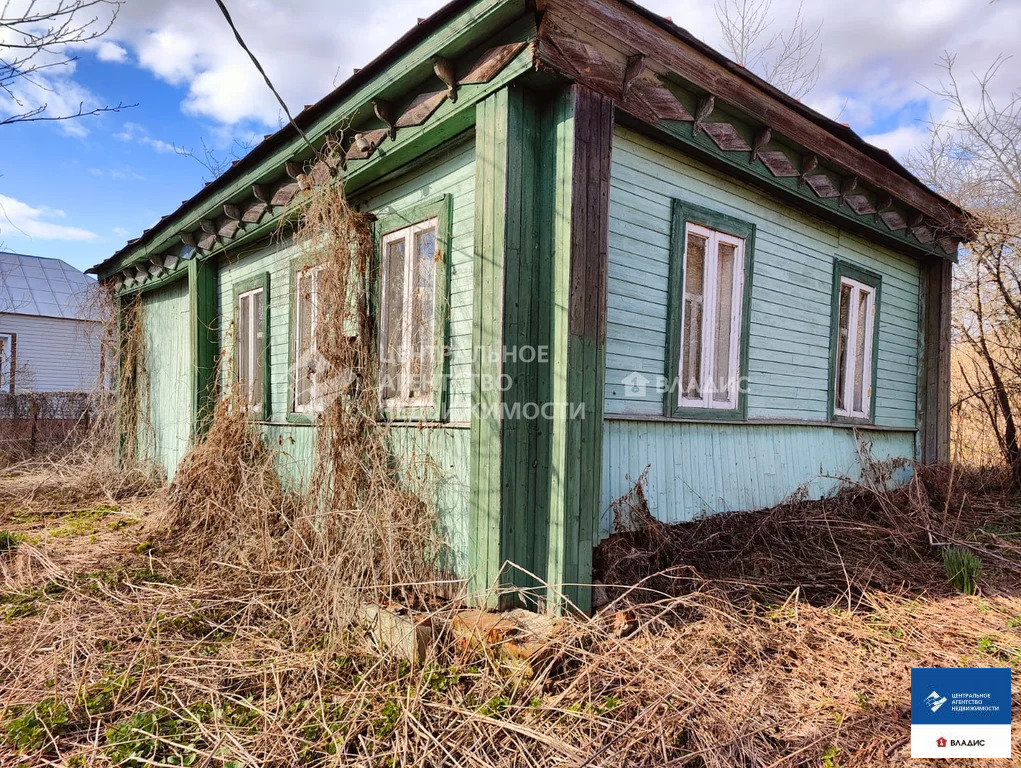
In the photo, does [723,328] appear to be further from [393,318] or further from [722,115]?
[393,318]

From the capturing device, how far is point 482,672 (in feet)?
10.5

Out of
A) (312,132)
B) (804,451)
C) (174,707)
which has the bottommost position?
(174,707)

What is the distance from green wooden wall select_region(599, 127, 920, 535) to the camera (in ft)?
14.9

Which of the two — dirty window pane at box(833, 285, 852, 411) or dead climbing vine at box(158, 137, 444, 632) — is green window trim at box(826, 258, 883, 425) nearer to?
dirty window pane at box(833, 285, 852, 411)

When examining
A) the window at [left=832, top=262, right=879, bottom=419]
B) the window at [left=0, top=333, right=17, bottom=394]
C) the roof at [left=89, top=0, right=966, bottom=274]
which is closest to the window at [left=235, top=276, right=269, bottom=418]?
the roof at [left=89, top=0, right=966, bottom=274]

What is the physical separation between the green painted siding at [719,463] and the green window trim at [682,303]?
0.13 metres

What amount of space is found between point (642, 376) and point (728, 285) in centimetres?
152

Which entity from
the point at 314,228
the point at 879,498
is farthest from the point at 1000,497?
the point at 314,228

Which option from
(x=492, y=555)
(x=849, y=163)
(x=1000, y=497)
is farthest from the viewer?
(x=1000, y=497)

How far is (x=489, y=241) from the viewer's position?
3.79 meters

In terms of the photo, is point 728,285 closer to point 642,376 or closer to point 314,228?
point 642,376

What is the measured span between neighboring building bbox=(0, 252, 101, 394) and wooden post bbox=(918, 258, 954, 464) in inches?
814

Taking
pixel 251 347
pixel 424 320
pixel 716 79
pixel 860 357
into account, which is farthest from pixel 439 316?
pixel 860 357

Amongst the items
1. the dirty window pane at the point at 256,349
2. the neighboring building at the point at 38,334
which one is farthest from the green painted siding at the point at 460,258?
the neighboring building at the point at 38,334
